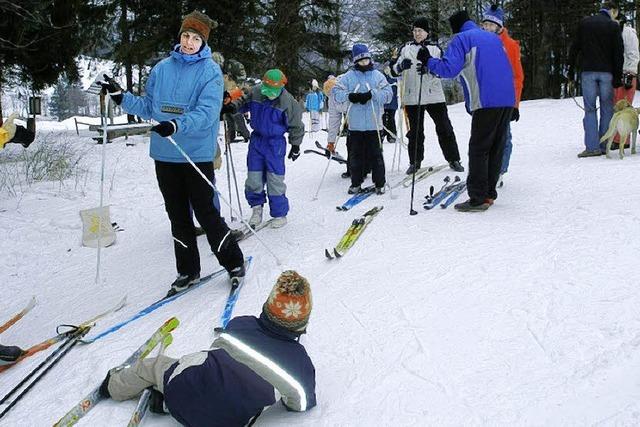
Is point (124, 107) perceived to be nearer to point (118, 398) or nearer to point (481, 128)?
point (118, 398)

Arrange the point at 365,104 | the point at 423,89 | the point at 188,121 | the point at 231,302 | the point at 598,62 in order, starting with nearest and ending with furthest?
the point at 188,121
the point at 231,302
the point at 365,104
the point at 423,89
the point at 598,62

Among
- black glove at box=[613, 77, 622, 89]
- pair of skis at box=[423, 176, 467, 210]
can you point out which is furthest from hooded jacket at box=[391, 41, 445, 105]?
black glove at box=[613, 77, 622, 89]

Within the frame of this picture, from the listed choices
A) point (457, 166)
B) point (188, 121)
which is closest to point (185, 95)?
point (188, 121)

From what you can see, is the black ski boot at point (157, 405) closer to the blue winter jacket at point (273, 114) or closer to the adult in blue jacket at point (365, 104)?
the blue winter jacket at point (273, 114)

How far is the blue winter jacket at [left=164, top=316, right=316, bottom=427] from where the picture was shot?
7.86ft

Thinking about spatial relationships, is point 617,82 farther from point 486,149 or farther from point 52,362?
point 52,362

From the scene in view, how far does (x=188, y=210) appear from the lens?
4.38m

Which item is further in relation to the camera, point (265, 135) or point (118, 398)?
point (265, 135)

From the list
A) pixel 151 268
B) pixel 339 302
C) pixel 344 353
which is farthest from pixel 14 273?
pixel 344 353

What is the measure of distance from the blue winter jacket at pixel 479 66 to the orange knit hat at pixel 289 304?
3.10 metres

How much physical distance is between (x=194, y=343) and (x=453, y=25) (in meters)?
3.83

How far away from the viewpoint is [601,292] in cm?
333

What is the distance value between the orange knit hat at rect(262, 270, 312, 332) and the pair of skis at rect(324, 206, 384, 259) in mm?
2045

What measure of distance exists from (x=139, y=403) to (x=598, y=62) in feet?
24.2
